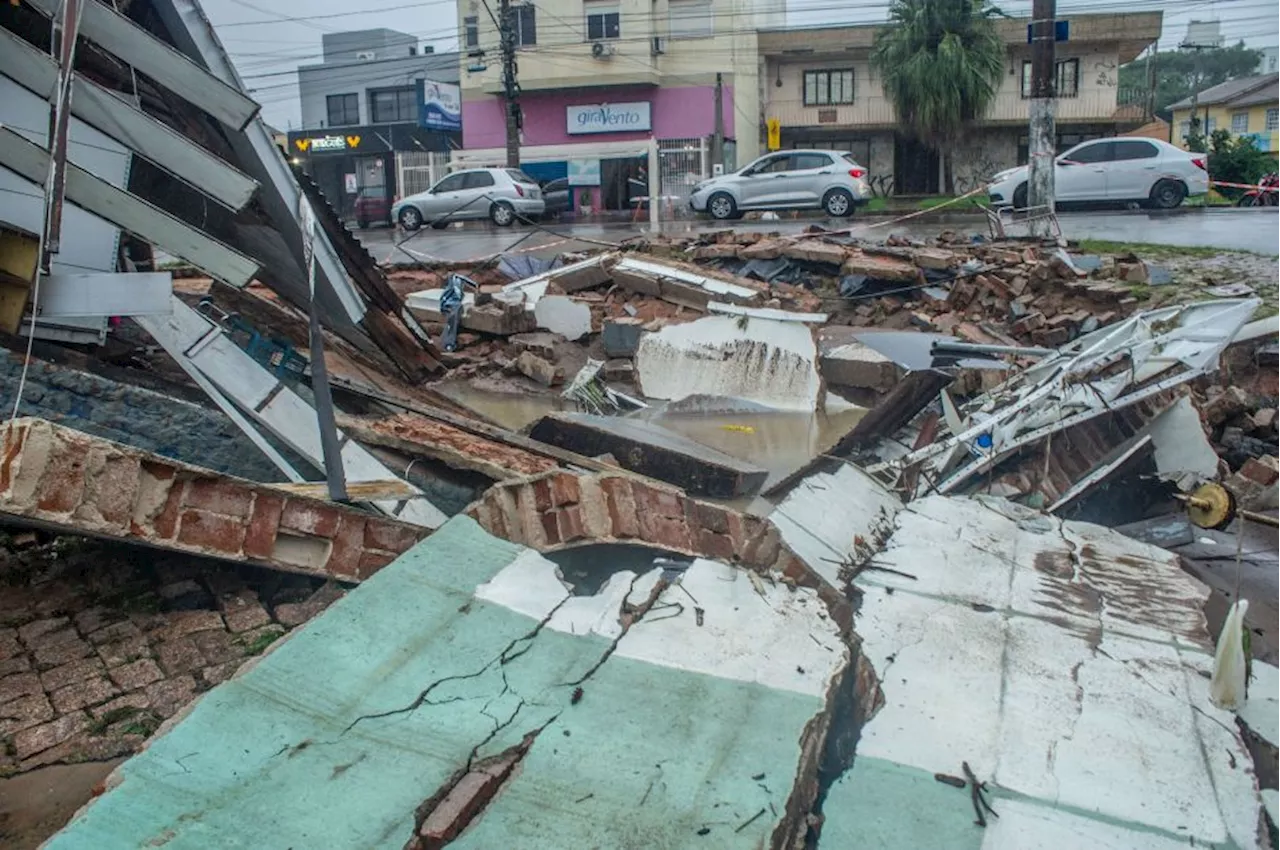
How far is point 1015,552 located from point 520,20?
33267 mm

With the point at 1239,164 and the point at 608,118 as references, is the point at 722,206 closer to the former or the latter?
the point at 608,118

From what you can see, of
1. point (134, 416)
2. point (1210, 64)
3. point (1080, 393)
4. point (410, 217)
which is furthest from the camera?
point (1210, 64)

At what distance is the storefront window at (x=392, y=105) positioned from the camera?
41.8 m

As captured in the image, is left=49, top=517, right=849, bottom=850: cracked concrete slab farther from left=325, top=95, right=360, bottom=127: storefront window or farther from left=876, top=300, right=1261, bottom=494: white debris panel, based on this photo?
left=325, top=95, right=360, bottom=127: storefront window

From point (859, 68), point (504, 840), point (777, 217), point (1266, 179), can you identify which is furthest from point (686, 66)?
point (504, 840)

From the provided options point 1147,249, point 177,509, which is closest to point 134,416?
point 177,509

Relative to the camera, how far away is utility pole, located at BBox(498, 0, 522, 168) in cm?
3002

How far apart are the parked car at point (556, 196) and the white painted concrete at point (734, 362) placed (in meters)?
18.0

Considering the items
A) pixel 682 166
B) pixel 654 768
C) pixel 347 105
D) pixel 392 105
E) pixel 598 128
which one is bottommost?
pixel 654 768

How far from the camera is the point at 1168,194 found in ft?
63.9

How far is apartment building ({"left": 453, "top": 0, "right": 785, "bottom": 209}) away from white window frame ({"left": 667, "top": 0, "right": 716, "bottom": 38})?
0.03 metres

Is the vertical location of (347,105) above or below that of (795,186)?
above

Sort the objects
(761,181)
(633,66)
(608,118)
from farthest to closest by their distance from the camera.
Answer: (608,118) → (633,66) → (761,181)

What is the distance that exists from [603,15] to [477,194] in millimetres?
12649
